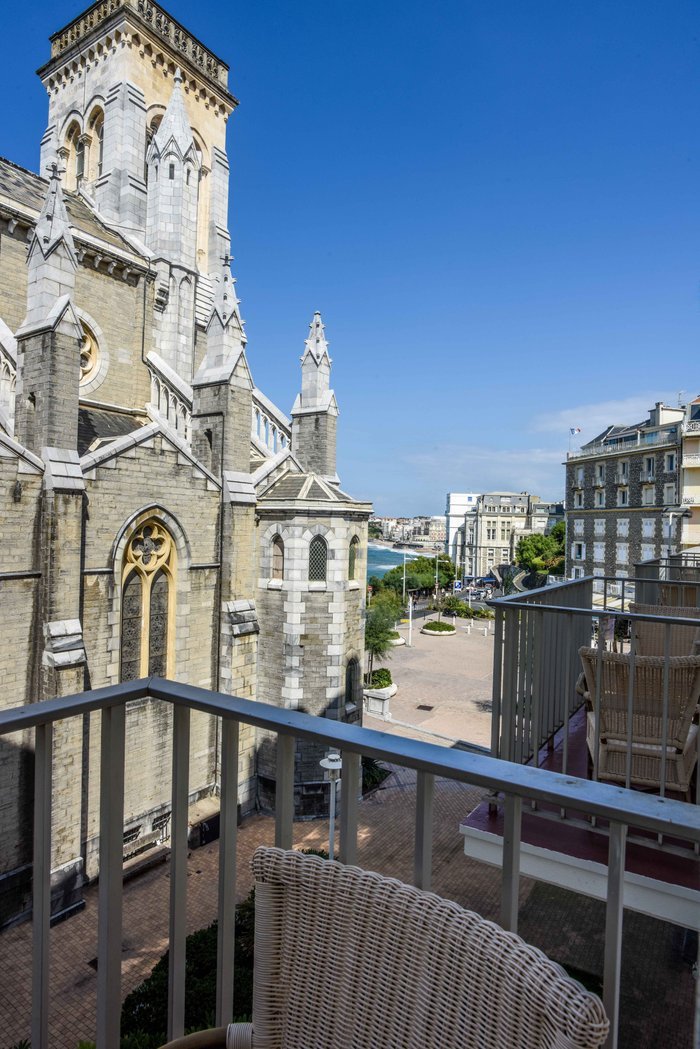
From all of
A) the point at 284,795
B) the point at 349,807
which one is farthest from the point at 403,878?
the point at 349,807

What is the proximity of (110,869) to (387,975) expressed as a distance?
1079 mm

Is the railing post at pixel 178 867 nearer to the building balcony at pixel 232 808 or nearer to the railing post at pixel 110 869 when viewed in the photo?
the building balcony at pixel 232 808

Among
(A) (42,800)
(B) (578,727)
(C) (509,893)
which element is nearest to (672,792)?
(B) (578,727)

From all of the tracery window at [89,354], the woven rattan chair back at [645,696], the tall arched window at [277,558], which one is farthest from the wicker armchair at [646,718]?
the tracery window at [89,354]

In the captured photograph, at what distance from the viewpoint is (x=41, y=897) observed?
2.13 metres

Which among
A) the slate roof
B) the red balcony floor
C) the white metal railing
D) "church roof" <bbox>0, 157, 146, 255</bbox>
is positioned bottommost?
the red balcony floor

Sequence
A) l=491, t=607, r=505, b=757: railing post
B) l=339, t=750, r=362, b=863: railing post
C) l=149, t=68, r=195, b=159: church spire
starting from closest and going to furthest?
l=339, t=750, r=362, b=863: railing post
l=491, t=607, r=505, b=757: railing post
l=149, t=68, r=195, b=159: church spire

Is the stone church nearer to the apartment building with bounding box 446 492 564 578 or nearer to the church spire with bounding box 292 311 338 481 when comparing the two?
the church spire with bounding box 292 311 338 481

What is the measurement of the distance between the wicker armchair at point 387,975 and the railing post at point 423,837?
20cm

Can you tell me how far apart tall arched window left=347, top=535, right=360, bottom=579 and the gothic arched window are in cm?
79

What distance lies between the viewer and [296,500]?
15383 millimetres

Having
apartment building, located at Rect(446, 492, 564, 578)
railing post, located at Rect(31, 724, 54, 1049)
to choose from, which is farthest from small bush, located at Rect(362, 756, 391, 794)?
apartment building, located at Rect(446, 492, 564, 578)

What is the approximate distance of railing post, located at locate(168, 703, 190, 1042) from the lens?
Answer: 217 cm

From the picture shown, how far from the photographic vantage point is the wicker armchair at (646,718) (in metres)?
4.61
